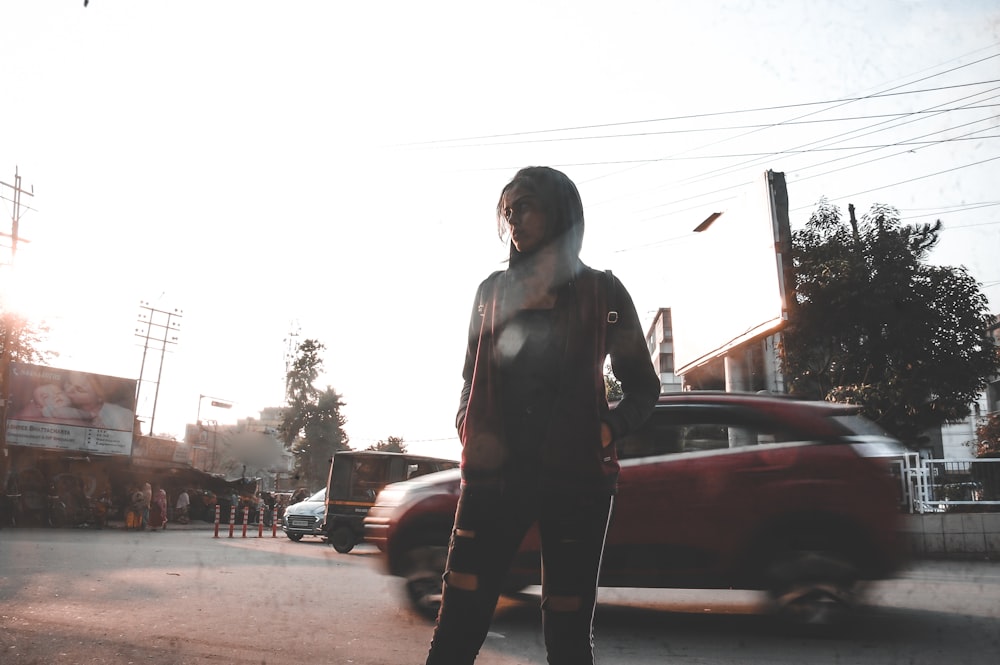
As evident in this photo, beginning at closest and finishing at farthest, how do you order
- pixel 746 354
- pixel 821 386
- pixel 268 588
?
pixel 268 588, pixel 746 354, pixel 821 386

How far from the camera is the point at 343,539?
15820mm

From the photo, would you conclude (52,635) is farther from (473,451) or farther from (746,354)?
(746,354)

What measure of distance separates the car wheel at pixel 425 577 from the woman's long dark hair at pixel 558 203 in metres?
3.92

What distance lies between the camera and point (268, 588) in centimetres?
677

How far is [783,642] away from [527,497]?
12.3 feet

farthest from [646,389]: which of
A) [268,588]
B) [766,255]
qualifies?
[766,255]

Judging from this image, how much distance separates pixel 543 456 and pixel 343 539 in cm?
1521

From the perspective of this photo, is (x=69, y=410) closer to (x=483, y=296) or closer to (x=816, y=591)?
(x=816, y=591)

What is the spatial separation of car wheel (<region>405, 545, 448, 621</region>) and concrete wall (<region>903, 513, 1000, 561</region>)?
9211 mm

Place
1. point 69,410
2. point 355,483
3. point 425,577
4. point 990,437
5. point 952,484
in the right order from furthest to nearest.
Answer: point 990,437 < point 69,410 < point 355,483 < point 952,484 < point 425,577

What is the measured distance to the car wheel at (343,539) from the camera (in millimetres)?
15688

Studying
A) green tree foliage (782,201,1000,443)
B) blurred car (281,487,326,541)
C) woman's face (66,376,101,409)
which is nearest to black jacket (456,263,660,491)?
green tree foliage (782,201,1000,443)

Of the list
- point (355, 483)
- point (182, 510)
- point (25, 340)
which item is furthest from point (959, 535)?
point (25, 340)

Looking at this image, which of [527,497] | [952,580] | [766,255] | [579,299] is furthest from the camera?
[766,255]
